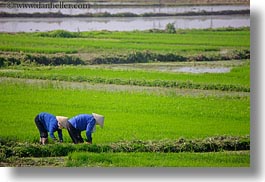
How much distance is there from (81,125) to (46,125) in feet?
0.97

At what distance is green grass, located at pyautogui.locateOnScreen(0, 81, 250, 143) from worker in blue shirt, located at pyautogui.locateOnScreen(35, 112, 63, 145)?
4cm

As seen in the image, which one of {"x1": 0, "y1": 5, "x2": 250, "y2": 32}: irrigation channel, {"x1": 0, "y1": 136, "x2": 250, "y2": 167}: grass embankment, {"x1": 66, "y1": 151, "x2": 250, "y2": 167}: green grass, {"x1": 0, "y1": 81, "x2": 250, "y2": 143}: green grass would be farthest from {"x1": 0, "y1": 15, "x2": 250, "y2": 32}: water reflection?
{"x1": 66, "y1": 151, "x2": 250, "y2": 167}: green grass

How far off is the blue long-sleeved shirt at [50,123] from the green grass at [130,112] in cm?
4

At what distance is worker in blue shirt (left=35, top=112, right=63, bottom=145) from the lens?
5008 mm

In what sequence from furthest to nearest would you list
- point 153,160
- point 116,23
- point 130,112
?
point 116,23 < point 130,112 < point 153,160

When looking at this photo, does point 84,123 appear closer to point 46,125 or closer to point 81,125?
point 81,125

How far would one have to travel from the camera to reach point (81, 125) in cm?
502

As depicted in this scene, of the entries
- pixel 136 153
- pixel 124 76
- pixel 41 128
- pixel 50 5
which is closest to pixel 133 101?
pixel 124 76

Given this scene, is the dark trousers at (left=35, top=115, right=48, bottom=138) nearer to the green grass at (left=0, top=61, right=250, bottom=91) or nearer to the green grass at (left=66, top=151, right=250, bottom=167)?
the green grass at (left=66, top=151, right=250, bottom=167)

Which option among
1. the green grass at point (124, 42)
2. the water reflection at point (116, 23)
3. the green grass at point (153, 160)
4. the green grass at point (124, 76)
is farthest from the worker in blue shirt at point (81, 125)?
the water reflection at point (116, 23)

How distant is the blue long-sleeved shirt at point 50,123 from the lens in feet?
16.4

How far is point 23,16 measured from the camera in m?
5.11

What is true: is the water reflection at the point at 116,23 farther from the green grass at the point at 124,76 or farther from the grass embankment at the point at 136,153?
the grass embankment at the point at 136,153

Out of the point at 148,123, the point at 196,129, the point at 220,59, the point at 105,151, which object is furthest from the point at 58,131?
the point at 220,59
